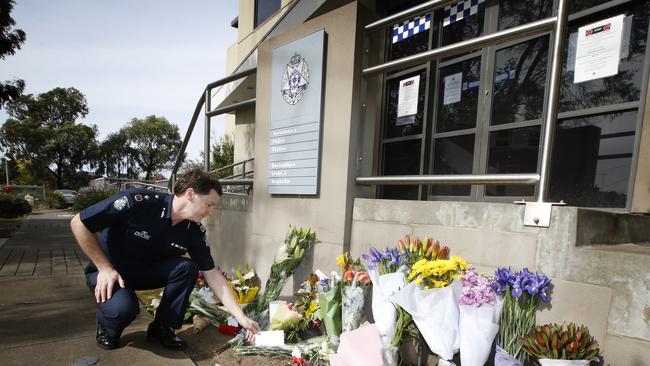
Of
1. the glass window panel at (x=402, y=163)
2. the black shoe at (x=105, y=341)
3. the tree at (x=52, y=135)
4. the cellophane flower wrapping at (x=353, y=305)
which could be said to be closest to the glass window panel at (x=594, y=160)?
the glass window panel at (x=402, y=163)

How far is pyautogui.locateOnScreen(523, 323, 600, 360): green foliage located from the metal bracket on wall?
422 mm

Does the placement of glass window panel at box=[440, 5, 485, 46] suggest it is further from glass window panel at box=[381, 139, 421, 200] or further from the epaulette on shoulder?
the epaulette on shoulder

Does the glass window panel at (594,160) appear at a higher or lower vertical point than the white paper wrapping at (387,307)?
higher

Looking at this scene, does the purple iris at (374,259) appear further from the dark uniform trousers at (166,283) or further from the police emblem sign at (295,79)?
the police emblem sign at (295,79)

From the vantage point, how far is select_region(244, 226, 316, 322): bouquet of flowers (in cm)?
240

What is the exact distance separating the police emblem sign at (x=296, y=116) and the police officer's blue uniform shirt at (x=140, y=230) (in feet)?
2.66

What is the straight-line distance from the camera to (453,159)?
3.38m

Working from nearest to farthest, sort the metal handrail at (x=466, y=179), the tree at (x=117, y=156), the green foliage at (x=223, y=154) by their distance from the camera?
the metal handrail at (x=466, y=179), the green foliage at (x=223, y=154), the tree at (x=117, y=156)

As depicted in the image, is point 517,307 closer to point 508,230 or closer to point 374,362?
point 508,230

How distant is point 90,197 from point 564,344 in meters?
13.7

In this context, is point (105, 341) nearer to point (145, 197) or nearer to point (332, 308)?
point (145, 197)

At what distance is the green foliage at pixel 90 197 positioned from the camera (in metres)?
11.2

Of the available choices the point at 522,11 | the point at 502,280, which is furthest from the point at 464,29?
the point at 502,280

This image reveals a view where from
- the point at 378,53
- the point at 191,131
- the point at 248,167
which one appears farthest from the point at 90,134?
the point at 378,53
